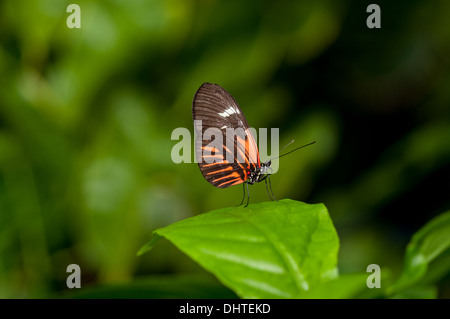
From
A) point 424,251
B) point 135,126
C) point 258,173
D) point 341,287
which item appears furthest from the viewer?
point 135,126

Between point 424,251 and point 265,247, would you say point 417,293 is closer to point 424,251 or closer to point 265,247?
point 424,251

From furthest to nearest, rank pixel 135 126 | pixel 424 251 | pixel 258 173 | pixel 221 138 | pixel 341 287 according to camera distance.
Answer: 1. pixel 135 126
2. pixel 258 173
3. pixel 221 138
4. pixel 424 251
5. pixel 341 287

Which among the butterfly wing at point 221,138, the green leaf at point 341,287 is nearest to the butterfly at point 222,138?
the butterfly wing at point 221,138

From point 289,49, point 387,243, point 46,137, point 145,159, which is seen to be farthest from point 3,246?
point 387,243

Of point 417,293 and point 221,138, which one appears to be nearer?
point 417,293

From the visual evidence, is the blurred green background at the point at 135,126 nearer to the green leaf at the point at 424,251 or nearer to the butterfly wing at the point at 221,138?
the butterfly wing at the point at 221,138

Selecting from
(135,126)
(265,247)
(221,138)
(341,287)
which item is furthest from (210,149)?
(135,126)

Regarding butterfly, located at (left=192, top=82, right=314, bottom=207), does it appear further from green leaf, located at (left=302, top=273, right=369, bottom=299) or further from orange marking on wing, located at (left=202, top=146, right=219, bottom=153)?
green leaf, located at (left=302, top=273, right=369, bottom=299)
